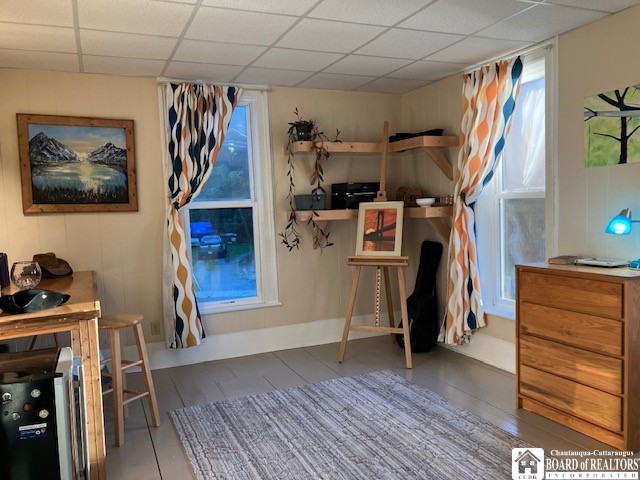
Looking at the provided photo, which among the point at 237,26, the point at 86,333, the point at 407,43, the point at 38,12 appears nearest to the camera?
the point at 86,333

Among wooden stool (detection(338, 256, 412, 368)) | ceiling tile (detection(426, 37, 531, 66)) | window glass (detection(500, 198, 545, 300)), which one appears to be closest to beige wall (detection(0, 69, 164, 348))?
wooden stool (detection(338, 256, 412, 368))

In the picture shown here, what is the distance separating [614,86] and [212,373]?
11.0 feet

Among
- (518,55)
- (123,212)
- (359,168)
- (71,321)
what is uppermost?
(518,55)

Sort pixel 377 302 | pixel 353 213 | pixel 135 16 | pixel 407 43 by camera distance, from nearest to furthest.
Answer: pixel 135 16, pixel 407 43, pixel 377 302, pixel 353 213

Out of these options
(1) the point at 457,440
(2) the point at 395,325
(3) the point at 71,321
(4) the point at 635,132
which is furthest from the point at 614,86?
(3) the point at 71,321

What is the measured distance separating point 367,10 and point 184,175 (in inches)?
78.4

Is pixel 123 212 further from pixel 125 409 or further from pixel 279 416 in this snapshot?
pixel 279 416

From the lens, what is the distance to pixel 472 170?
389cm

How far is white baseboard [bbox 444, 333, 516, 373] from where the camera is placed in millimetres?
3797

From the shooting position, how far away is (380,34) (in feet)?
10.4

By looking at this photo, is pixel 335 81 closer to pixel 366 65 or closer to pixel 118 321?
pixel 366 65

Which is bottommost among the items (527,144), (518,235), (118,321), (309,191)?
(118,321)

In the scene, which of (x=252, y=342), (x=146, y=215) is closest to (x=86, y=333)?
(x=146, y=215)

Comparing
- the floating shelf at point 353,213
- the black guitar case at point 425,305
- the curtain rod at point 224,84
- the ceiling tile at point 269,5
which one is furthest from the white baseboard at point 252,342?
the ceiling tile at point 269,5
